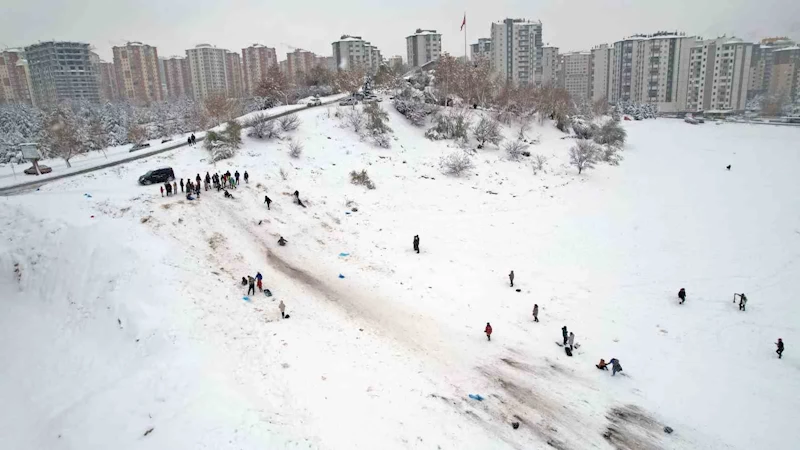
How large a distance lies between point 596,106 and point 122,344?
9333 centimetres

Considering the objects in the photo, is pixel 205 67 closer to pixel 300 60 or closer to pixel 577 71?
pixel 300 60

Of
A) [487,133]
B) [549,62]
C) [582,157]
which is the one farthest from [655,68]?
[487,133]

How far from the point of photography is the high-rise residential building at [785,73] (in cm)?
11994

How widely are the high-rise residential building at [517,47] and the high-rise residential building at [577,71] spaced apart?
27983mm

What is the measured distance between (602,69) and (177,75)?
416 feet

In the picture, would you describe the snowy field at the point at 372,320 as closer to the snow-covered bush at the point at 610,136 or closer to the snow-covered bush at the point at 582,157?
the snow-covered bush at the point at 582,157

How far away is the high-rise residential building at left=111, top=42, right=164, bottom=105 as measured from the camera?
11975 centimetres

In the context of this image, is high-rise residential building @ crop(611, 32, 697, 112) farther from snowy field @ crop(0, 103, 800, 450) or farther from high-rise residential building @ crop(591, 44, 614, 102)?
snowy field @ crop(0, 103, 800, 450)

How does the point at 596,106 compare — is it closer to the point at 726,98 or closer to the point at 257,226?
the point at 726,98

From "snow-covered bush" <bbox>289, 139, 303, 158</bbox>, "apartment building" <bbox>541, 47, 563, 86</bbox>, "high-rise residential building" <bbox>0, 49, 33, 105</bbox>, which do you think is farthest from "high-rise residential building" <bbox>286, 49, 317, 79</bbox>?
"snow-covered bush" <bbox>289, 139, 303, 158</bbox>

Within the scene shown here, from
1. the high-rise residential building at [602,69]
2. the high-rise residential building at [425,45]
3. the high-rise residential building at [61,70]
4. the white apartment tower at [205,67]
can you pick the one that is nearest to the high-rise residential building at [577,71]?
the high-rise residential building at [602,69]

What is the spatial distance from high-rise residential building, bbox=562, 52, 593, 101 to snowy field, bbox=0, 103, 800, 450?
4985 inches

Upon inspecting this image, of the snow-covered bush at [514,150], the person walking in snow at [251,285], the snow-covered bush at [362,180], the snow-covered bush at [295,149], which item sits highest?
the snow-covered bush at [295,149]

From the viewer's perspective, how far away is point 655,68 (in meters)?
118
